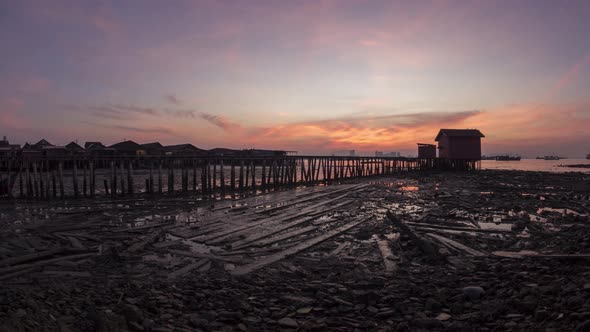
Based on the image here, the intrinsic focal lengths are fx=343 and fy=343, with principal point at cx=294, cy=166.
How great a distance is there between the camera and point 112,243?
9.09 m

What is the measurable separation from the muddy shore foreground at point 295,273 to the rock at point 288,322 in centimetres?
2

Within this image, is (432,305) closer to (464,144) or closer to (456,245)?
(456,245)

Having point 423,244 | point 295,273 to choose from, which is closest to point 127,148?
point 295,273

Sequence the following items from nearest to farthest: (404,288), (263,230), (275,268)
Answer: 1. (404,288)
2. (275,268)
3. (263,230)

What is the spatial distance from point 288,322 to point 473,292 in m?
2.78

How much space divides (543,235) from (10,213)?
1985 cm

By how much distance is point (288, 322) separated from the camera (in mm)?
4562

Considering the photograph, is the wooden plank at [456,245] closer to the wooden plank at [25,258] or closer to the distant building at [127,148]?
the wooden plank at [25,258]

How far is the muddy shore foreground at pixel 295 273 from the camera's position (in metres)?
4.35

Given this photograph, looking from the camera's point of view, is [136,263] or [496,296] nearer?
[496,296]

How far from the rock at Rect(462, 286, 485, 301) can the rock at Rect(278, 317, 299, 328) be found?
2597mm

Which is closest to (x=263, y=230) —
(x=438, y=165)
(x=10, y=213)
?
(x=10, y=213)

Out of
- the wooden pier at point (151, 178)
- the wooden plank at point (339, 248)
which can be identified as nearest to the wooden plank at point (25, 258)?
the wooden plank at point (339, 248)

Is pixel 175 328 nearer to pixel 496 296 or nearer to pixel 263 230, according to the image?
pixel 496 296
